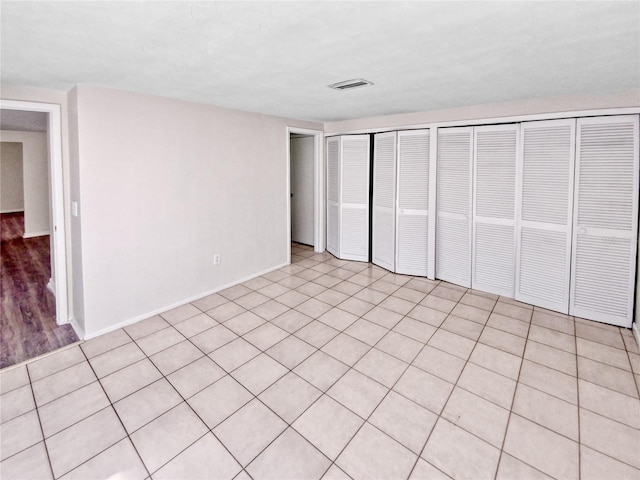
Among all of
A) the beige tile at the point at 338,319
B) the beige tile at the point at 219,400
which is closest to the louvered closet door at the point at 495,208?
the beige tile at the point at 338,319

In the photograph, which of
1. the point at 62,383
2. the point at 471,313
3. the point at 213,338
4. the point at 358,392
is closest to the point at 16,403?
the point at 62,383

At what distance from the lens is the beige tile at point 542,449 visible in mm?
1706

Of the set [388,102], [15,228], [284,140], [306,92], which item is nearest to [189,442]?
[306,92]

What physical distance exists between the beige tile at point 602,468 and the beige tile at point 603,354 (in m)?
1.17

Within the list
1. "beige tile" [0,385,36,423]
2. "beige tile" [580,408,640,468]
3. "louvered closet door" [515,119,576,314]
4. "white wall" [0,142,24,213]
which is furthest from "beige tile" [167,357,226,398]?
"white wall" [0,142,24,213]

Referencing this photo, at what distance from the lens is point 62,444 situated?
73.6 inches

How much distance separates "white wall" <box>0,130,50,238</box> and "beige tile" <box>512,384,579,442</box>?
9174 millimetres

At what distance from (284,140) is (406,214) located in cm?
207

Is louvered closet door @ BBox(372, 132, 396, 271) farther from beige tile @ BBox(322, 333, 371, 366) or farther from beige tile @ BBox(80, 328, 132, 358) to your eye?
beige tile @ BBox(80, 328, 132, 358)

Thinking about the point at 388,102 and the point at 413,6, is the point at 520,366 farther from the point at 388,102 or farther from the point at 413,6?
the point at 388,102

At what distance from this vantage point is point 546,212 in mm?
3459

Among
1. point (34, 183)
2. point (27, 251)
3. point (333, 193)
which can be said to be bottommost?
point (27, 251)

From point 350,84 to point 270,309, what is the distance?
2423 mm

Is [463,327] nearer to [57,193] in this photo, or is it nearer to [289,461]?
[289,461]
